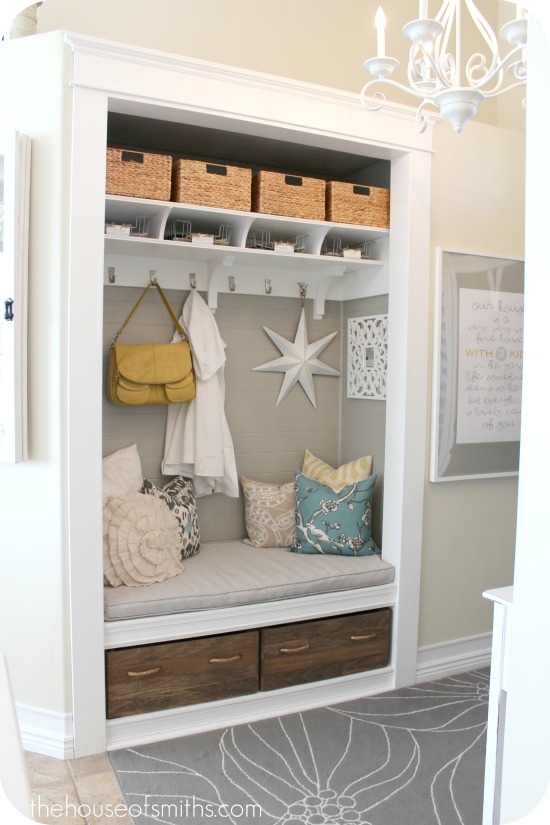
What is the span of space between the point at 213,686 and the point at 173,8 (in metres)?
2.78

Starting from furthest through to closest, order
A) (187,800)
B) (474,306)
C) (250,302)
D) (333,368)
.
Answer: (333,368) < (250,302) < (474,306) < (187,800)

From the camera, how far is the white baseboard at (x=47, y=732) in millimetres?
2561

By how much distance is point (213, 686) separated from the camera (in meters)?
2.79

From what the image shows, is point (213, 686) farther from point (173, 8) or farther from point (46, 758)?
point (173, 8)

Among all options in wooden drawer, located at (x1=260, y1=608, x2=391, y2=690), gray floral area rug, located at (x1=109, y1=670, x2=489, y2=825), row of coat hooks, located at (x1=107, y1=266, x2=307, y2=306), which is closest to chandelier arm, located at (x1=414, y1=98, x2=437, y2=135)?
row of coat hooks, located at (x1=107, y1=266, x2=307, y2=306)

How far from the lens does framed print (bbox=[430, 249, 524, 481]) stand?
10.5 feet

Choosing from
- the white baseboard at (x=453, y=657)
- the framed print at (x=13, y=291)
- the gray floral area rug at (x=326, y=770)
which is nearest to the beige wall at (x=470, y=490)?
the white baseboard at (x=453, y=657)

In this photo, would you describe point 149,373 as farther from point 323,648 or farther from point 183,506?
point 323,648

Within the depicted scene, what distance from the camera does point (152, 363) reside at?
3.07m

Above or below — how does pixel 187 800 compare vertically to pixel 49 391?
below

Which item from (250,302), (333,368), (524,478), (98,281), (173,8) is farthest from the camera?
(333,368)

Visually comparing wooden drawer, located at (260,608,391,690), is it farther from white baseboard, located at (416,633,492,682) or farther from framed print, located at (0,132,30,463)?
framed print, located at (0,132,30,463)

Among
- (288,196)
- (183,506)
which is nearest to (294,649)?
(183,506)

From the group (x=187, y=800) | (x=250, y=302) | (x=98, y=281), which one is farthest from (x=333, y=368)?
(x=187, y=800)
